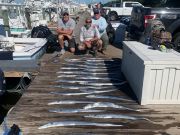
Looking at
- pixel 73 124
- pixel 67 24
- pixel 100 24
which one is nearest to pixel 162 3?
pixel 100 24

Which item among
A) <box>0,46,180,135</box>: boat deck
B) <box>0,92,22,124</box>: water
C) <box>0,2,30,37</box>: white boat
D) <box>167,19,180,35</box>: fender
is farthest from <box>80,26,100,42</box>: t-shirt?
<box>0,2,30,37</box>: white boat

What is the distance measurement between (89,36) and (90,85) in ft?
9.37

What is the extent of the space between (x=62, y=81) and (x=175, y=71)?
2.68 metres

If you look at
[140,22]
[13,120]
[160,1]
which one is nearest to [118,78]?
[13,120]

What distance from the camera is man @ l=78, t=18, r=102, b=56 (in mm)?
8625

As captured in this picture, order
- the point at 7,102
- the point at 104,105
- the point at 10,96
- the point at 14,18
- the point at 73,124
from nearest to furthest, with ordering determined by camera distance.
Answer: the point at 73,124, the point at 104,105, the point at 7,102, the point at 10,96, the point at 14,18

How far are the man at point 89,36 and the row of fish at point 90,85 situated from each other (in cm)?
56

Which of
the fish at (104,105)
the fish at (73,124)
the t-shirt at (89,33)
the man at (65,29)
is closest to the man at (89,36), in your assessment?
the t-shirt at (89,33)

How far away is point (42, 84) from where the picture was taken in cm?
623

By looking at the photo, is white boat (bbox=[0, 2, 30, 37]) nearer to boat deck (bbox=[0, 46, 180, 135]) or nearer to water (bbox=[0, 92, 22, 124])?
water (bbox=[0, 92, 22, 124])

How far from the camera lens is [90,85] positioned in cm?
621

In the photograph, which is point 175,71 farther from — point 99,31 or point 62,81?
point 99,31

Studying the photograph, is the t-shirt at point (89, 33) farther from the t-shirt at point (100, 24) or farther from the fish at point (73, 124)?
the fish at point (73, 124)

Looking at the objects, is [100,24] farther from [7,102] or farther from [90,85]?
[7,102]
